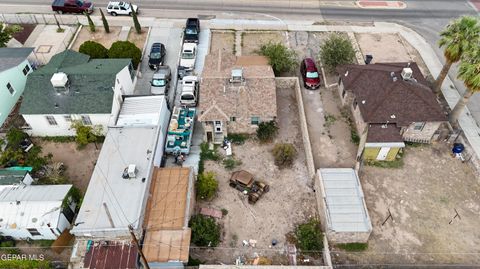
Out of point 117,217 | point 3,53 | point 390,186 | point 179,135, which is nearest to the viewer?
point 117,217

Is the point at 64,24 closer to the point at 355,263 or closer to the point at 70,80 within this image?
the point at 70,80

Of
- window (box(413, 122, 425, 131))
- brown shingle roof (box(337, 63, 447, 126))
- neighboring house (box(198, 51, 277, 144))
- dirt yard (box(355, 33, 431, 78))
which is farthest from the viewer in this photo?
dirt yard (box(355, 33, 431, 78))

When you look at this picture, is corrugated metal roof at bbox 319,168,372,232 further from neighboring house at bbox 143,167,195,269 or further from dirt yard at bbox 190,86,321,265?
neighboring house at bbox 143,167,195,269

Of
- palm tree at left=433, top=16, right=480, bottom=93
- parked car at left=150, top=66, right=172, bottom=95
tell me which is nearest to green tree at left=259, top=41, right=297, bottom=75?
parked car at left=150, top=66, right=172, bottom=95

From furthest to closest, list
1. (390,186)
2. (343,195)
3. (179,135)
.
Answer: (179,135) < (390,186) < (343,195)

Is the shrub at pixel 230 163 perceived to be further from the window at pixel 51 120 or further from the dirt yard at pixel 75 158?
the window at pixel 51 120

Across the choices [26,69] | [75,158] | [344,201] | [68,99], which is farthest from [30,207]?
[344,201]

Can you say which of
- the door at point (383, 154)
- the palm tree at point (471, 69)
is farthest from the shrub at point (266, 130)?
the palm tree at point (471, 69)

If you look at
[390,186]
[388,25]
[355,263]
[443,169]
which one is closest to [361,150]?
[390,186]

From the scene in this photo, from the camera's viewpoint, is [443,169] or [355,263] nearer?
[355,263]
